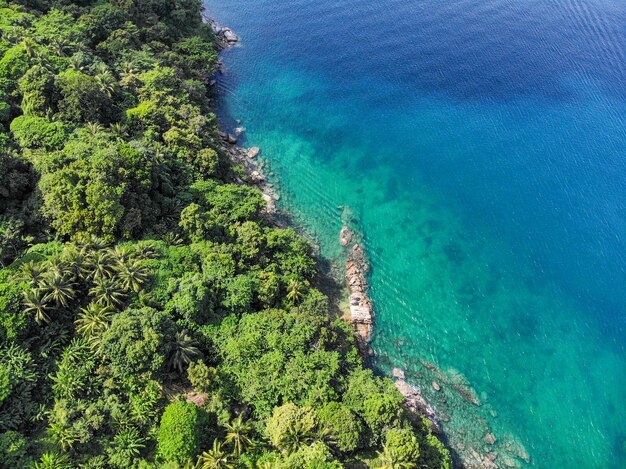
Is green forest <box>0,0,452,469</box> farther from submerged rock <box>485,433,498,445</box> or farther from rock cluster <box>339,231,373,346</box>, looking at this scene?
submerged rock <box>485,433,498,445</box>

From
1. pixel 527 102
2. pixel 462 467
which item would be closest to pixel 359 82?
pixel 527 102

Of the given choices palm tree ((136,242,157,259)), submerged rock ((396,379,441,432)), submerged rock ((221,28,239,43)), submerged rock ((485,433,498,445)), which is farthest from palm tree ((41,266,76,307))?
submerged rock ((221,28,239,43))

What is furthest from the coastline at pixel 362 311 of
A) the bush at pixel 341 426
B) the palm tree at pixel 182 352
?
the palm tree at pixel 182 352

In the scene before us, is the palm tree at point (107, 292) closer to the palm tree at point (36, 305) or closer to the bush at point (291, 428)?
the palm tree at point (36, 305)

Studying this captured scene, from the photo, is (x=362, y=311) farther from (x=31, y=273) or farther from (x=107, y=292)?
(x=31, y=273)

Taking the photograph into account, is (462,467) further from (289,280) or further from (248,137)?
(248,137)
